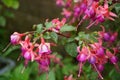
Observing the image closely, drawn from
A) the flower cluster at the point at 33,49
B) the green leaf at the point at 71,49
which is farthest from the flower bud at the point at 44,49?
the green leaf at the point at 71,49

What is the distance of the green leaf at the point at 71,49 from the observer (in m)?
1.11

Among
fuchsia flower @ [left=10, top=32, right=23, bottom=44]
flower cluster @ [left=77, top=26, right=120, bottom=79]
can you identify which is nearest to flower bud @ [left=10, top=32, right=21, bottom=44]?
fuchsia flower @ [left=10, top=32, right=23, bottom=44]

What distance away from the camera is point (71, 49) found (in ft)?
3.68

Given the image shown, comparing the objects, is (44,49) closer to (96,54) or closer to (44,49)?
(44,49)

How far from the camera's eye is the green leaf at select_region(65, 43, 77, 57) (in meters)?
1.11

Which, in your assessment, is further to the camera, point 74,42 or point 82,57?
point 74,42

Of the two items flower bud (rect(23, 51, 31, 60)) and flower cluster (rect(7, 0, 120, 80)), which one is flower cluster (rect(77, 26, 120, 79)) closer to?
flower cluster (rect(7, 0, 120, 80))

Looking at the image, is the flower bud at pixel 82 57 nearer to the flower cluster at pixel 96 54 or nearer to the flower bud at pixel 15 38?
the flower cluster at pixel 96 54

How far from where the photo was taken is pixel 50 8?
3109 millimetres

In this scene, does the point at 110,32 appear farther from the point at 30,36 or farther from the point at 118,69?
the point at 30,36

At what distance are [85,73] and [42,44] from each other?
0.41 metres

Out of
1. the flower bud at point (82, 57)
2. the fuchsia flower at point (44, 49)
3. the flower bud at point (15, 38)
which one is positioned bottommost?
the flower bud at point (82, 57)

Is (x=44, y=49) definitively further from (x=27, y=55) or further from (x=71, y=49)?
(x=71, y=49)

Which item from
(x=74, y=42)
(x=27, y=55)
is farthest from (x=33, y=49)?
(x=74, y=42)
